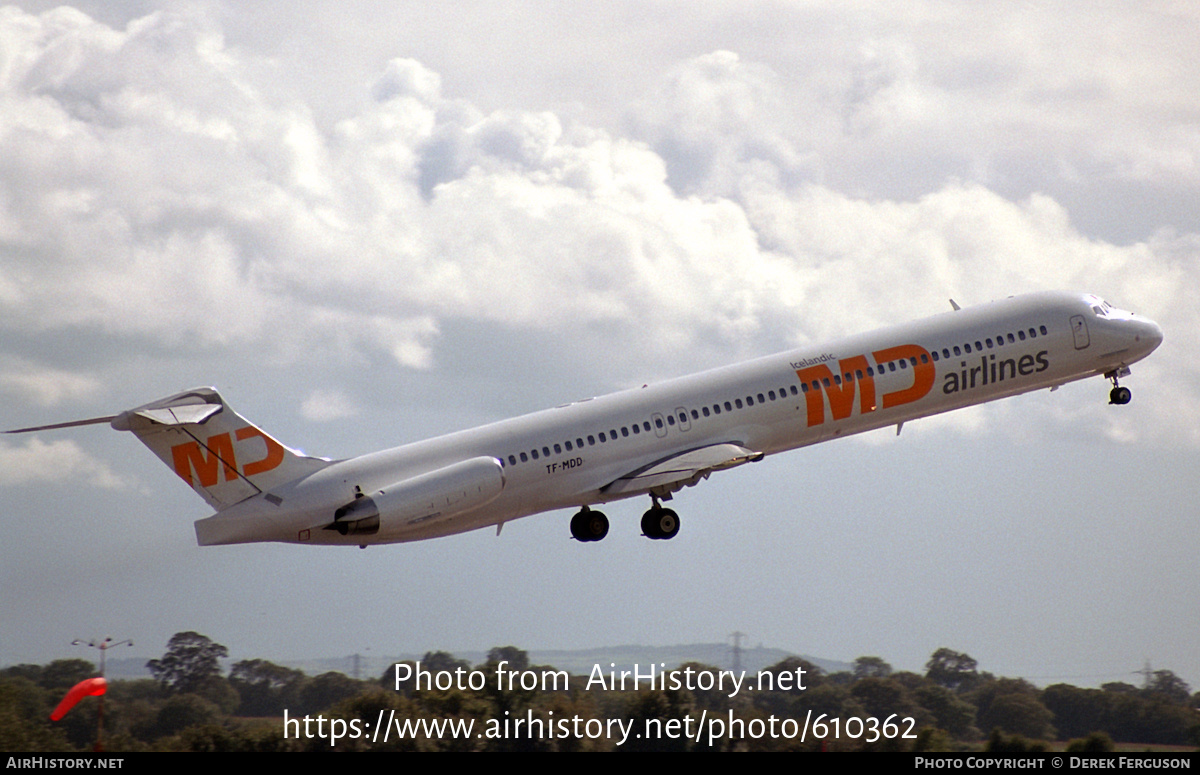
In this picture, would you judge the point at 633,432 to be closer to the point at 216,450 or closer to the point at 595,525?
the point at 595,525

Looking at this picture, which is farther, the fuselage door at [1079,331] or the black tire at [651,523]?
the fuselage door at [1079,331]

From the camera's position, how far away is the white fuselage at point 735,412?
147ft

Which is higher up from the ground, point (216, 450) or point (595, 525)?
point (216, 450)

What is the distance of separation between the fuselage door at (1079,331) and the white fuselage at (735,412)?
49mm

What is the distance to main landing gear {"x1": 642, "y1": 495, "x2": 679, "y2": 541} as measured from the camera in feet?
165

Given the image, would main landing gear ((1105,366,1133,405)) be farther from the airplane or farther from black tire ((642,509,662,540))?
black tire ((642,509,662,540))

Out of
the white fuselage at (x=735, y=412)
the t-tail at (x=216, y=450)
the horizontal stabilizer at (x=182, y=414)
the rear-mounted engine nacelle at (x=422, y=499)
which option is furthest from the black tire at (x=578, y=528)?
the horizontal stabilizer at (x=182, y=414)

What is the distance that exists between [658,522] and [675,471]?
3.00 meters

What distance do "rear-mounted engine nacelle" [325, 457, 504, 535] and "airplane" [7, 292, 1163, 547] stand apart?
1.6 inches

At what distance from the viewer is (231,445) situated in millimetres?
44312

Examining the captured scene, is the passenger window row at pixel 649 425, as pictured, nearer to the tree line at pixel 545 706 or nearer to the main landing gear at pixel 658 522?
the main landing gear at pixel 658 522

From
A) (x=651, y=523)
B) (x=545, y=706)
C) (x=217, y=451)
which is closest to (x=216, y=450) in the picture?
(x=217, y=451)

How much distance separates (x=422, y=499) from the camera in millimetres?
44469

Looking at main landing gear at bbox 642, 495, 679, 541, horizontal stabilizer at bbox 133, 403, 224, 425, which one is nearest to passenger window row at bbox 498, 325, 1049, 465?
main landing gear at bbox 642, 495, 679, 541
